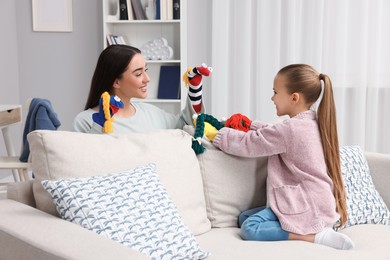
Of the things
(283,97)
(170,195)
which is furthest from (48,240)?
(283,97)

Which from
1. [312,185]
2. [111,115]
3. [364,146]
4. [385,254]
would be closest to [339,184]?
[312,185]

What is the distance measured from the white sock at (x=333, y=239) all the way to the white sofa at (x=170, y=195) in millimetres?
43

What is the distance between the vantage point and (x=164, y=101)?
16.0 feet

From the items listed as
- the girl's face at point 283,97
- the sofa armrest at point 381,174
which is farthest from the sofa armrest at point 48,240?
the sofa armrest at point 381,174

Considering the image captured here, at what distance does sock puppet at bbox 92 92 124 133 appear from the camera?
2.26 meters

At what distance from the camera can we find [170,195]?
2051 mm

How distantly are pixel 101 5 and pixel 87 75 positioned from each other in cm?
62

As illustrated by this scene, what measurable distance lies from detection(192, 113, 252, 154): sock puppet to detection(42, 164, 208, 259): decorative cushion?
1.46ft

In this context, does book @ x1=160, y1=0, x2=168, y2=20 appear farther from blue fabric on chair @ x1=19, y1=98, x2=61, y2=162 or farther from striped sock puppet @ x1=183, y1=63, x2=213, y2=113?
striped sock puppet @ x1=183, y1=63, x2=213, y2=113

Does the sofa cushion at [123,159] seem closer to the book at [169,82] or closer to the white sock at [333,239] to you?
the white sock at [333,239]

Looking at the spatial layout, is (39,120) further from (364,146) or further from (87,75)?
(364,146)

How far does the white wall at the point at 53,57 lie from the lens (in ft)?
17.0

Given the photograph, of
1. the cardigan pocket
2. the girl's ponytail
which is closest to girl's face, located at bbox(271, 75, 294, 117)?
the girl's ponytail

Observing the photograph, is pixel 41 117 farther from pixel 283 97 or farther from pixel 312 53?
pixel 312 53
